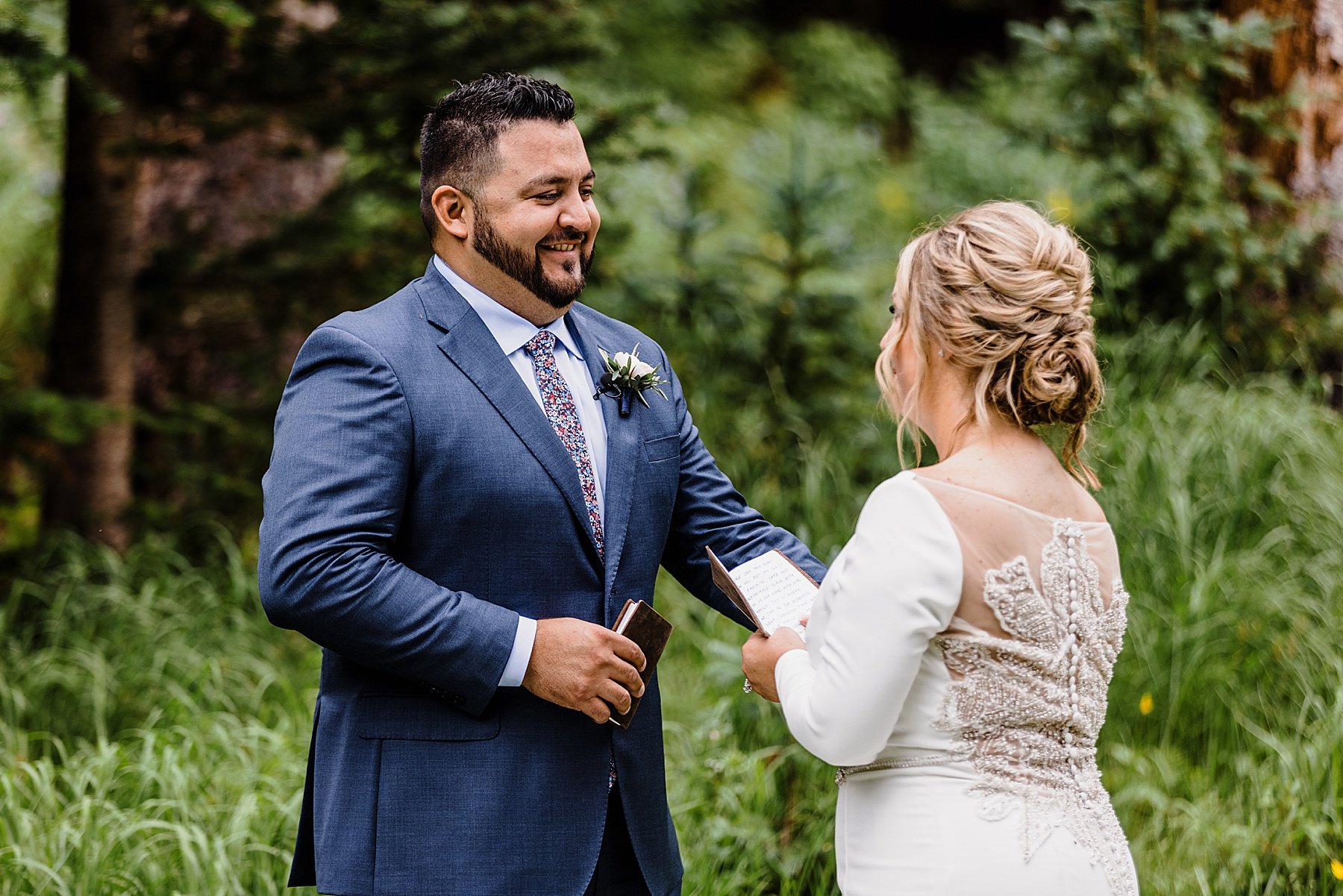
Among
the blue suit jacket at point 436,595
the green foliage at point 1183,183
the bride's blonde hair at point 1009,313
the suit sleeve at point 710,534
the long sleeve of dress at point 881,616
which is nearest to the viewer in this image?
the long sleeve of dress at point 881,616

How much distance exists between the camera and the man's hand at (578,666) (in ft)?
7.01

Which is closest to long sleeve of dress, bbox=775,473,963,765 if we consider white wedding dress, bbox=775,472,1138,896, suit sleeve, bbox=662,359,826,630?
white wedding dress, bbox=775,472,1138,896

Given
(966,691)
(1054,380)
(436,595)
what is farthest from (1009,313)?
(436,595)

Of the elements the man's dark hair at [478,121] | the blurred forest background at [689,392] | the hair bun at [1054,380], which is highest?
the man's dark hair at [478,121]

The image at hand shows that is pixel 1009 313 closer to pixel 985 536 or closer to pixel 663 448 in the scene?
pixel 985 536

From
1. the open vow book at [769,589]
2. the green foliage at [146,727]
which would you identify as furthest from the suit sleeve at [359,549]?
the green foliage at [146,727]

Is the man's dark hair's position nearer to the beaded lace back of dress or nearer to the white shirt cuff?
the white shirt cuff

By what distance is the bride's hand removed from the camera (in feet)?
7.17

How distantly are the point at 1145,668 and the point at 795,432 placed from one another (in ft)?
6.70

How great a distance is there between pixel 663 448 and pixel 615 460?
0.55ft

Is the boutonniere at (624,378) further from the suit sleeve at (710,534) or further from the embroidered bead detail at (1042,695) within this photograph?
the embroidered bead detail at (1042,695)

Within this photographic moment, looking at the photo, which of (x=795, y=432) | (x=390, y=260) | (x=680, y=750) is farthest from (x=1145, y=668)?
(x=390, y=260)

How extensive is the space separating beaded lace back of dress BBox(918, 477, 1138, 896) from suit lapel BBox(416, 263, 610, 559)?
684mm

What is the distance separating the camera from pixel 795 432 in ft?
19.0
